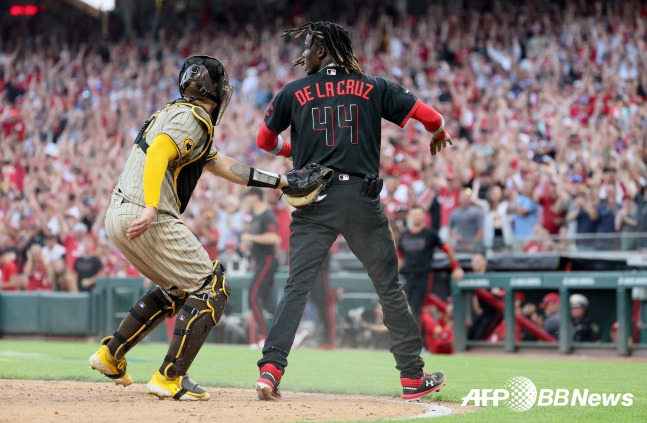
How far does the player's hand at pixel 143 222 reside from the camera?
5.96 meters

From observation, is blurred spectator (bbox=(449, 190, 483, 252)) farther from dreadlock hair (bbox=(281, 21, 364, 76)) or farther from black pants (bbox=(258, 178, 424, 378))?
dreadlock hair (bbox=(281, 21, 364, 76))

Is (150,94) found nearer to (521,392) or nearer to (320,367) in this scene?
(320,367)

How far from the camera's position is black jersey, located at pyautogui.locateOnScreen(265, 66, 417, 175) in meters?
6.49

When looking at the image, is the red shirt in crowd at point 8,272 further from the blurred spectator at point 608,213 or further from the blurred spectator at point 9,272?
the blurred spectator at point 608,213

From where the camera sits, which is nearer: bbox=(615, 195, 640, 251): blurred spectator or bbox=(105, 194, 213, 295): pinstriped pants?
bbox=(105, 194, 213, 295): pinstriped pants

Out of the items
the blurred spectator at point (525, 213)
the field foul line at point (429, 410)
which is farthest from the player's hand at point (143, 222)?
the blurred spectator at point (525, 213)

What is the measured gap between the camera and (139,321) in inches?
260

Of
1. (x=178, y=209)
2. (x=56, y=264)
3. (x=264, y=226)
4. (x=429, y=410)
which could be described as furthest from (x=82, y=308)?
(x=429, y=410)

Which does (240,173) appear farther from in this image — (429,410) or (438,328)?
(438,328)

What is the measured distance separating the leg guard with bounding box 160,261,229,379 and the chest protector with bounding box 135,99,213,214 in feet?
1.83

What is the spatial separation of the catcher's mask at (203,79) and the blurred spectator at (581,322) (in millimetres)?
7076

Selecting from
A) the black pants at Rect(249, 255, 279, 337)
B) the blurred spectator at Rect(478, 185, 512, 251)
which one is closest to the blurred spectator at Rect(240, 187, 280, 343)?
the black pants at Rect(249, 255, 279, 337)

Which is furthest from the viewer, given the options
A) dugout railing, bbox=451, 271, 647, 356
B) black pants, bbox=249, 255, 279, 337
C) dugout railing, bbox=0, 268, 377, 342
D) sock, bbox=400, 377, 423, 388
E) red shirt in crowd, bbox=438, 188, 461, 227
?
red shirt in crowd, bbox=438, 188, 461, 227

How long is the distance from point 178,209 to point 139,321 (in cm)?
77
